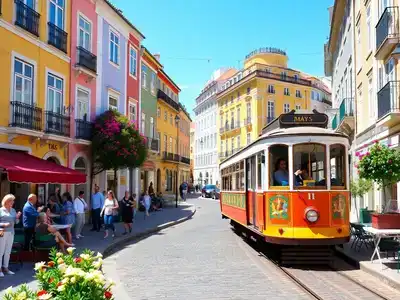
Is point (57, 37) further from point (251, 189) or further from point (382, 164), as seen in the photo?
point (382, 164)

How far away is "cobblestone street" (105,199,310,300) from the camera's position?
814 cm

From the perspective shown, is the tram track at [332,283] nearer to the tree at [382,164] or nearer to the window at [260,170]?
the window at [260,170]

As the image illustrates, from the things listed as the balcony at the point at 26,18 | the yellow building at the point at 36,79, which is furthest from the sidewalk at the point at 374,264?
the balcony at the point at 26,18

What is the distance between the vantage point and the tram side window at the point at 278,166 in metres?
11.0

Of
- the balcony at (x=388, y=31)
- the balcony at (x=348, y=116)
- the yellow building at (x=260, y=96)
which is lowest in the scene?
the balcony at (x=348, y=116)

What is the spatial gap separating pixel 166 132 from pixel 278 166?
32.9 meters

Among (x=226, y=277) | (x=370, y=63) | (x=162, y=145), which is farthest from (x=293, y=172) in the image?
(x=162, y=145)

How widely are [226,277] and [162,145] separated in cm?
3329

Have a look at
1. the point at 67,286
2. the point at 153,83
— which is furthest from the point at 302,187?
the point at 153,83

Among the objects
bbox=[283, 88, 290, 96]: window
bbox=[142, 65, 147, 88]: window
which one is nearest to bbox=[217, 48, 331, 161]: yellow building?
bbox=[283, 88, 290, 96]: window

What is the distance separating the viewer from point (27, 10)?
1658cm

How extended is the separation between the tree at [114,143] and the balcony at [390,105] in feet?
35.3

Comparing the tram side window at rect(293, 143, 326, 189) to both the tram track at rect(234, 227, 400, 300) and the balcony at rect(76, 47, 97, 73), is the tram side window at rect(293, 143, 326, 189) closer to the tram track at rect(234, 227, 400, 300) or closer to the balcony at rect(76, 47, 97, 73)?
the tram track at rect(234, 227, 400, 300)

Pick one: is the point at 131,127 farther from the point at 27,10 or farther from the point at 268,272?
the point at 268,272
